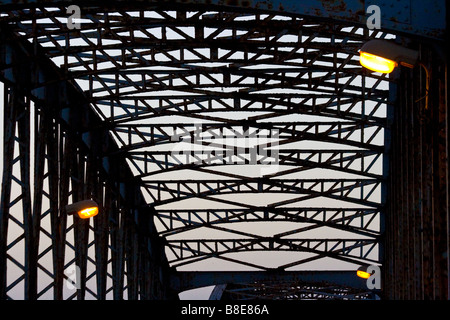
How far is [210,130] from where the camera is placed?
1206 inches

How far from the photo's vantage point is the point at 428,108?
48.4 feet

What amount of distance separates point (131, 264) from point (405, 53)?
25259 millimetres

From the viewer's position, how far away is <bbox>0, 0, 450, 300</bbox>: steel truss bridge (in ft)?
49.5

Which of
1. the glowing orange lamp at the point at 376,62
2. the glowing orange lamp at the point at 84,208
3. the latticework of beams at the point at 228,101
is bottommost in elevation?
the glowing orange lamp at the point at 376,62

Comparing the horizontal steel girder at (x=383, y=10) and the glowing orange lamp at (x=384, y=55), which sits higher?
the horizontal steel girder at (x=383, y=10)

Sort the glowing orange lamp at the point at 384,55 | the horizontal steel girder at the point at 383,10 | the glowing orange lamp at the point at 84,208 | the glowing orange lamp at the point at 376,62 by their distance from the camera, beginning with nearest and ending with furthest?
1. the glowing orange lamp at the point at 384,55
2. the glowing orange lamp at the point at 376,62
3. the horizontal steel girder at the point at 383,10
4. the glowing orange lamp at the point at 84,208

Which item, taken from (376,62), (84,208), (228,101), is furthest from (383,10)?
(228,101)

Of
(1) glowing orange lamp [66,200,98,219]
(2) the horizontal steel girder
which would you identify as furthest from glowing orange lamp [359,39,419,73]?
(1) glowing orange lamp [66,200,98,219]

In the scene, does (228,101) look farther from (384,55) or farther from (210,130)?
(384,55)

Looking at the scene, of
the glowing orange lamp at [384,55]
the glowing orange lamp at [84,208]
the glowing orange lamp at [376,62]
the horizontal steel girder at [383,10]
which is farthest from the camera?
the glowing orange lamp at [84,208]

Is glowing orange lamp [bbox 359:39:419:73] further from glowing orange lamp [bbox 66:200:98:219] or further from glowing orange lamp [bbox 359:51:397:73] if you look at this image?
glowing orange lamp [bbox 66:200:98:219]

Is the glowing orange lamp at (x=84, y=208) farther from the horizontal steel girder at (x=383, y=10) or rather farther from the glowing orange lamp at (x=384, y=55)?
the glowing orange lamp at (x=384, y=55)

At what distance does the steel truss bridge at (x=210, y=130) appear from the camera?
1509 cm

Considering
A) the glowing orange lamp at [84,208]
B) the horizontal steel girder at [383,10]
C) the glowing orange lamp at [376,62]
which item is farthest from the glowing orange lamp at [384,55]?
the glowing orange lamp at [84,208]
